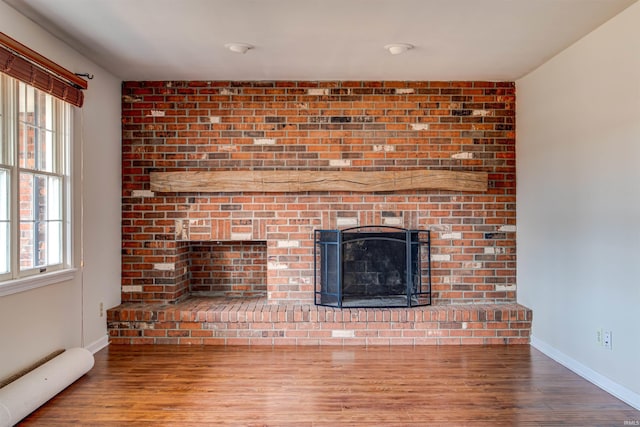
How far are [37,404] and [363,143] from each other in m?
3.07

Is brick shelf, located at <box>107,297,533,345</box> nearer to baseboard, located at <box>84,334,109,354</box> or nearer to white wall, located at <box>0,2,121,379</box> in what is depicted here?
baseboard, located at <box>84,334,109,354</box>

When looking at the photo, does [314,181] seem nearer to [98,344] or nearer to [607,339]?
[98,344]

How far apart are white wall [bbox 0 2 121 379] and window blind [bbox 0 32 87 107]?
180 mm

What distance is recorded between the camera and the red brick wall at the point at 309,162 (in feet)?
12.7

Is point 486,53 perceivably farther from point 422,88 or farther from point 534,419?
point 534,419

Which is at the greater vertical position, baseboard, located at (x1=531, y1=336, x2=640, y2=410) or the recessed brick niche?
the recessed brick niche

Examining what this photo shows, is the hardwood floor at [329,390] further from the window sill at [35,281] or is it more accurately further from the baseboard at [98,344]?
the window sill at [35,281]

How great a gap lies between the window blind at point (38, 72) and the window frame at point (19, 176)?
0.42ft

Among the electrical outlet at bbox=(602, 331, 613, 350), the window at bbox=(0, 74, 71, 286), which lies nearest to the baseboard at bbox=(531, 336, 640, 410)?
the electrical outlet at bbox=(602, 331, 613, 350)

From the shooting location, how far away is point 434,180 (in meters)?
3.80

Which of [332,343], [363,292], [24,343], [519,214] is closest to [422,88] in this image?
[519,214]

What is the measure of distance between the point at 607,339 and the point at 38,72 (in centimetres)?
397

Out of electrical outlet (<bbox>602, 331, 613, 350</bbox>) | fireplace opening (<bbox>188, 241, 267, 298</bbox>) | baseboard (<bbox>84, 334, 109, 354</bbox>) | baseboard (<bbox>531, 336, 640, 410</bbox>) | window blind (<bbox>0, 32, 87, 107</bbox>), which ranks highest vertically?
window blind (<bbox>0, 32, 87, 107</bbox>)

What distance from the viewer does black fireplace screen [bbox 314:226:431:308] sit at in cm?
384
